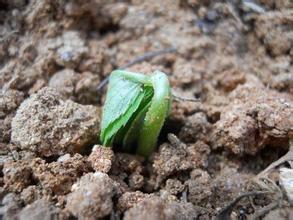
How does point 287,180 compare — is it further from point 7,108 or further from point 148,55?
point 7,108

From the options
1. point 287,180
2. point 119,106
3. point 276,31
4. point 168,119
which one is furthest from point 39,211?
point 276,31

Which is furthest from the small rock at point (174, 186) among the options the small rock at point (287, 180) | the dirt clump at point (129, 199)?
the small rock at point (287, 180)

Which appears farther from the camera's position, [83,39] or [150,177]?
[83,39]

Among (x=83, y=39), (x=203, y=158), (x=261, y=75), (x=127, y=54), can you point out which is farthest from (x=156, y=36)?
(x=203, y=158)

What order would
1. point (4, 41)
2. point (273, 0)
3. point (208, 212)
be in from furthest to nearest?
point (273, 0)
point (4, 41)
point (208, 212)

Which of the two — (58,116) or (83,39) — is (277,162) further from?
(83,39)

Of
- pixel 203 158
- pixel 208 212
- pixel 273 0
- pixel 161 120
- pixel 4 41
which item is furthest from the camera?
pixel 273 0
